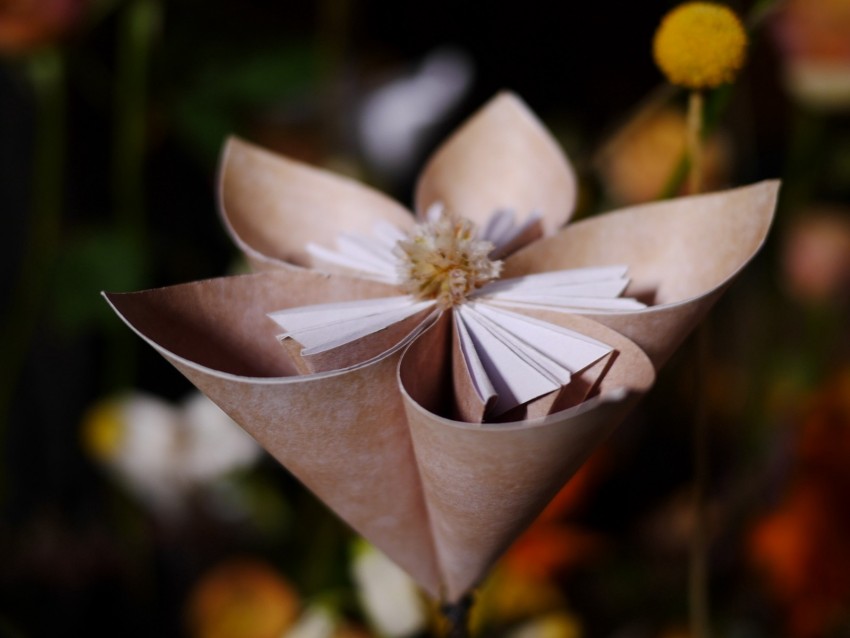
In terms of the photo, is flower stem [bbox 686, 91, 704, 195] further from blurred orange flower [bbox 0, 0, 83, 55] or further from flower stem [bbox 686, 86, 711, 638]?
blurred orange flower [bbox 0, 0, 83, 55]

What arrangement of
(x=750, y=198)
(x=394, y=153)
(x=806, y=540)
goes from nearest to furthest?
(x=750, y=198), (x=806, y=540), (x=394, y=153)

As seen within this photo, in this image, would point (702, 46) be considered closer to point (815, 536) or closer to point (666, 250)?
point (666, 250)

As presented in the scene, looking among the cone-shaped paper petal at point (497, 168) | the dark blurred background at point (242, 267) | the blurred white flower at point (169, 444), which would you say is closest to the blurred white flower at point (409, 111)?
the dark blurred background at point (242, 267)

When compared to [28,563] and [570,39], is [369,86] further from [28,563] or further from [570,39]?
[28,563]

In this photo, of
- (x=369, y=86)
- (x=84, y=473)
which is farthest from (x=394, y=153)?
(x=84, y=473)

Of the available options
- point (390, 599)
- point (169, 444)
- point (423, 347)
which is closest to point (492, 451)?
point (423, 347)

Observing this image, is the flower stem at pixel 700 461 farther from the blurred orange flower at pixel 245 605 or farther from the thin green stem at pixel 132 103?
the thin green stem at pixel 132 103
